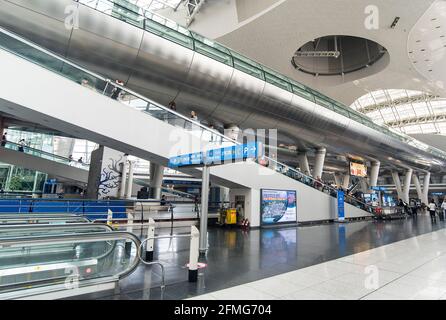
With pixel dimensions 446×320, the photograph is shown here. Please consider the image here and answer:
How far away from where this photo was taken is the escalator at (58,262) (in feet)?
10.4

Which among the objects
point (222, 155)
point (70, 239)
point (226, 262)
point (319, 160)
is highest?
point (319, 160)

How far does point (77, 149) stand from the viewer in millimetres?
41531

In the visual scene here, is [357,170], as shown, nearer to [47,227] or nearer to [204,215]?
[204,215]

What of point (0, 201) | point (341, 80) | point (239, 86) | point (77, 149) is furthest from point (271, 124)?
point (77, 149)

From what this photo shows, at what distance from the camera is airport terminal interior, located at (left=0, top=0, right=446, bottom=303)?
4016 millimetres

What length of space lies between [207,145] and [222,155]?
4.37 m

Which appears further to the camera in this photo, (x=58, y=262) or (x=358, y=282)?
(x=358, y=282)

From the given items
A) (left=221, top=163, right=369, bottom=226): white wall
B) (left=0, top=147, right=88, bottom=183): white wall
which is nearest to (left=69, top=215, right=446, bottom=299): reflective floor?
(left=221, top=163, right=369, bottom=226): white wall

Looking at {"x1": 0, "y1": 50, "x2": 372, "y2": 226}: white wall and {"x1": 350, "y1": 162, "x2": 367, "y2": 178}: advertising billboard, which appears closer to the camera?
{"x1": 0, "y1": 50, "x2": 372, "y2": 226}: white wall

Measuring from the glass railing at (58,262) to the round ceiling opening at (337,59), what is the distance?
22.9 m

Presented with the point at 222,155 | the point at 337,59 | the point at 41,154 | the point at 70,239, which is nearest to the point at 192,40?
the point at 222,155

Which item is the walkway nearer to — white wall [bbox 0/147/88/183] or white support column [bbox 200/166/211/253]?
white support column [bbox 200/166/211/253]

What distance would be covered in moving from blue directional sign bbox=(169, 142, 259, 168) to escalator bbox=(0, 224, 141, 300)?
2661 mm

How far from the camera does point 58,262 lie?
405 centimetres
